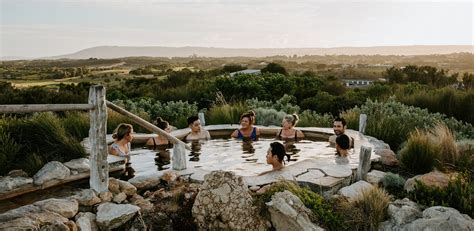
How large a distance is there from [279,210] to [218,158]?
2.77 metres

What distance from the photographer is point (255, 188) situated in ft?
18.9

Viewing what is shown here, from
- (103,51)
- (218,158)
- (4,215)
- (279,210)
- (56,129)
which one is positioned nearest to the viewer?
(4,215)

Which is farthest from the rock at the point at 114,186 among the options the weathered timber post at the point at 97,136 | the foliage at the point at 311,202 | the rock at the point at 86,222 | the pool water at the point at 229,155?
the foliage at the point at 311,202

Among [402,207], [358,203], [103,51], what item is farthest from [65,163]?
[103,51]

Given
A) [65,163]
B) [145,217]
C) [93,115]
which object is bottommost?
[145,217]

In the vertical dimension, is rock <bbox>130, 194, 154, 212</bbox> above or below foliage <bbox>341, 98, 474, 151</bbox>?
below

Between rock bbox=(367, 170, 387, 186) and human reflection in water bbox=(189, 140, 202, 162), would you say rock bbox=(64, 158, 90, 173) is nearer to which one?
human reflection in water bbox=(189, 140, 202, 162)

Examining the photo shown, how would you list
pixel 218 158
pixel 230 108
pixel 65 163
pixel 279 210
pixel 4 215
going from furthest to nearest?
pixel 230 108 < pixel 218 158 < pixel 65 163 < pixel 279 210 < pixel 4 215

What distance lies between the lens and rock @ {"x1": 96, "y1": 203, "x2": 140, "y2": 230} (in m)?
5.02

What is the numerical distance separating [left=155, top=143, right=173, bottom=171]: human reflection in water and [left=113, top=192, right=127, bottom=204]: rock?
1436 millimetres

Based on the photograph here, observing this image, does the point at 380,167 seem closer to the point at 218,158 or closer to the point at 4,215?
the point at 218,158

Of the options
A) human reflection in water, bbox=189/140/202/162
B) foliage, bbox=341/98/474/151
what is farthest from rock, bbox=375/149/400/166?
human reflection in water, bbox=189/140/202/162

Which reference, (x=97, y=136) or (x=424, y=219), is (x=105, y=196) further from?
(x=424, y=219)

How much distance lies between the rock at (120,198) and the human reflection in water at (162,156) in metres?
1.44
